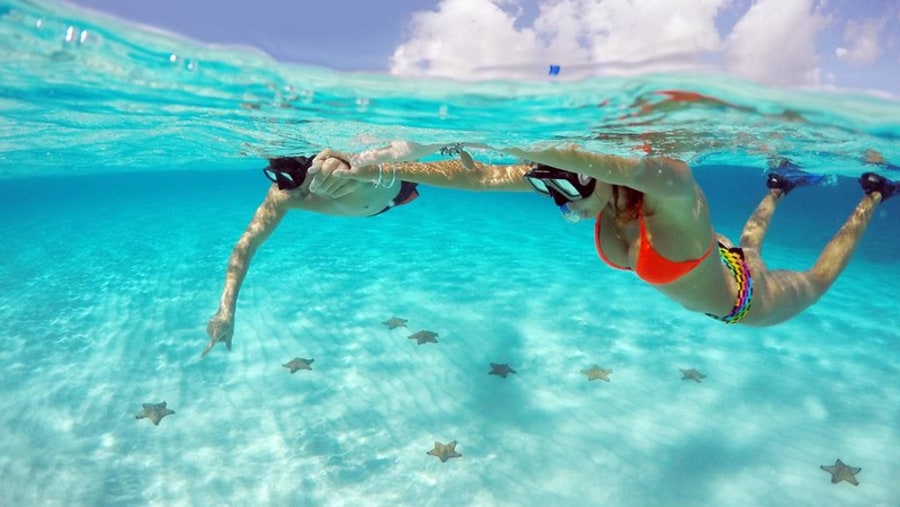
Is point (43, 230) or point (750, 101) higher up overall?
point (750, 101)

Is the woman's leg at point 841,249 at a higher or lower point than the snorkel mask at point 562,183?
lower

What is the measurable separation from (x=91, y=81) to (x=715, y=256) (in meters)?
10.8

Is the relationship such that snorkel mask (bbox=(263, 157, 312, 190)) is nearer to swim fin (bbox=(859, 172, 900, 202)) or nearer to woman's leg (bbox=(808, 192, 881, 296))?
woman's leg (bbox=(808, 192, 881, 296))

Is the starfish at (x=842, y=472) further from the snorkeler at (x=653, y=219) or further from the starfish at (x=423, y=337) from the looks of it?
the starfish at (x=423, y=337)

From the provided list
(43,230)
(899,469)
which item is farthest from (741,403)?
(43,230)

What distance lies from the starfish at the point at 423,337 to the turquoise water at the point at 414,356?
0.66ft

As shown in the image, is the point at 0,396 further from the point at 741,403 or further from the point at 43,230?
the point at 43,230

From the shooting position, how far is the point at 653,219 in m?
4.11

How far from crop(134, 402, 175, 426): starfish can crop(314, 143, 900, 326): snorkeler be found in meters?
5.59

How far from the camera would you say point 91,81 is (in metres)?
9.17

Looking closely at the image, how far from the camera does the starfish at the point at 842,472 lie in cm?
643

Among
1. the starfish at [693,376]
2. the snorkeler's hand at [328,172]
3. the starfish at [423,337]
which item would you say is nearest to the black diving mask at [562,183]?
the snorkeler's hand at [328,172]

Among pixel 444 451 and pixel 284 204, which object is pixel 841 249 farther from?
pixel 284 204

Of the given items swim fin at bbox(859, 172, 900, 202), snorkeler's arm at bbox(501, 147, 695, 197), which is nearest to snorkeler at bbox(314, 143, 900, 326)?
snorkeler's arm at bbox(501, 147, 695, 197)
